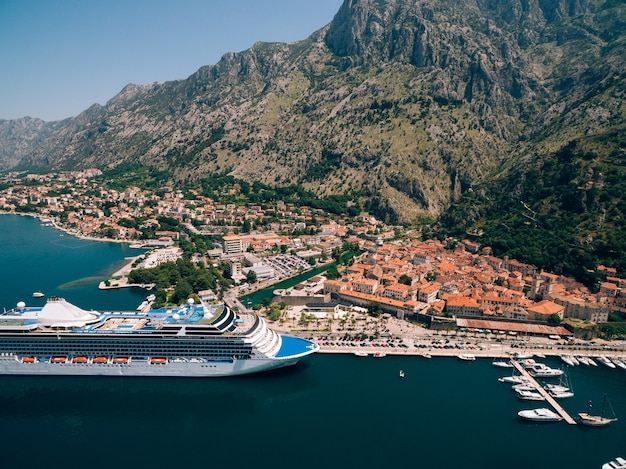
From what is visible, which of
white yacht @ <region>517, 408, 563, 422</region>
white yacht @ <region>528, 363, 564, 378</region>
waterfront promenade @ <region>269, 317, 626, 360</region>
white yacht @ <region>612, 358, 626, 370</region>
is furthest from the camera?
waterfront promenade @ <region>269, 317, 626, 360</region>

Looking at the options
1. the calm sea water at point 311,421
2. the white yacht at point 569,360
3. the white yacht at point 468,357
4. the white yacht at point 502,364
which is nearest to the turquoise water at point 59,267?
the calm sea water at point 311,421

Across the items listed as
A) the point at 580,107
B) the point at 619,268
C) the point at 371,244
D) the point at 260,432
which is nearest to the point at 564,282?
the point at 619,268

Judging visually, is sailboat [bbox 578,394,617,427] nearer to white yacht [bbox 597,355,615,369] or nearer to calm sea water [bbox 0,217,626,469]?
calm sea water [bbox 0,217,626,469]

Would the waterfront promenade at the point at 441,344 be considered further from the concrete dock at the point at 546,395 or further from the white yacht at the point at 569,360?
the concrete dock at the point at 546,395

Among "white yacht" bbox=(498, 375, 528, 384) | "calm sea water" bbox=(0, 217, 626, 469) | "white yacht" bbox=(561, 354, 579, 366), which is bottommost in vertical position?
"calm sea water" bbox=(0, 217, 626, 469)

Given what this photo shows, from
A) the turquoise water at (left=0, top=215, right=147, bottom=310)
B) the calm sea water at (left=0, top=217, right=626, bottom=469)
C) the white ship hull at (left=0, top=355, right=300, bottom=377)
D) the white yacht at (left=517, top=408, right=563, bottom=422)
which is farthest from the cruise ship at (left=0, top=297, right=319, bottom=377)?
the white yacht at (left=517, top=408, right=563, bottom=422)

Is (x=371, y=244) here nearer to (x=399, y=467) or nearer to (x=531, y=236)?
(x=531, y=236)

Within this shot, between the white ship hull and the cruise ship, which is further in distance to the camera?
the white ship hull

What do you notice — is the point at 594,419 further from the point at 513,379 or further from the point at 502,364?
the point at 502,364
